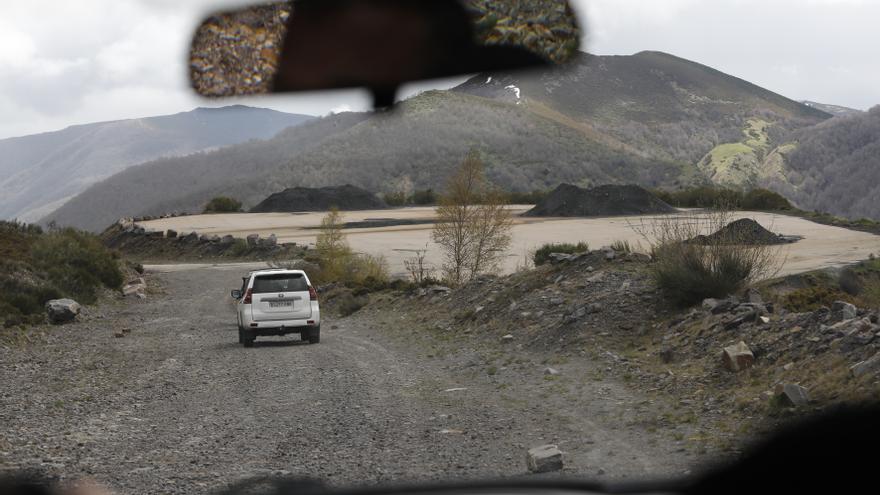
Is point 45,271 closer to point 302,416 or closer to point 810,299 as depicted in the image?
point 302,416

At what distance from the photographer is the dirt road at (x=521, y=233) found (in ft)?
125

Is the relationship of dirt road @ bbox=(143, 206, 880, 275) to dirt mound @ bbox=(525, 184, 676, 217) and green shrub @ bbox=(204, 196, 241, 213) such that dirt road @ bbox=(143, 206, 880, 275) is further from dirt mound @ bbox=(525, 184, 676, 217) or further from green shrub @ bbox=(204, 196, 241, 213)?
green shrub @ bbox=(204, 196, 241, 213)

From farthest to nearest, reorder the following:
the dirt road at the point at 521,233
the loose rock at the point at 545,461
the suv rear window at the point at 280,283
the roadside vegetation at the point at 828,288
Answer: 1. the dirt road at the point at 521,233
2. the suv rear window at the point at 280,283
3. the roadside vegetation at the point at 828,288
4. the loose rock at the point at 545,461

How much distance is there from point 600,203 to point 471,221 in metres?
51.9

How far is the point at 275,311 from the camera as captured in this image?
70.1 ft

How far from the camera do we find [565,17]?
2309 mm

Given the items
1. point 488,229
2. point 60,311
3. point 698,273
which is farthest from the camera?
point 488,229

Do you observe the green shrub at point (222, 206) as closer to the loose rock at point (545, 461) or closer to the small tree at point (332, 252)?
the small tree at point (332, 252)

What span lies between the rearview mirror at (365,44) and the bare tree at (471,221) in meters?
26.1

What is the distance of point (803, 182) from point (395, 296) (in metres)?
118

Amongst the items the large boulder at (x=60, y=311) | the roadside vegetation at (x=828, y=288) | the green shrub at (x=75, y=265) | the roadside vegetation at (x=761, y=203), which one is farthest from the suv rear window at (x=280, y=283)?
the roadside vegetation at (x=761, y=203)

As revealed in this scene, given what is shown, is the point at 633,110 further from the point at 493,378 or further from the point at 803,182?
the point at 493,378

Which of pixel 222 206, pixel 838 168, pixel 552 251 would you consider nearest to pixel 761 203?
pixel 552 251

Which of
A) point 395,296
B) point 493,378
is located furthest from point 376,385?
point 395,296
